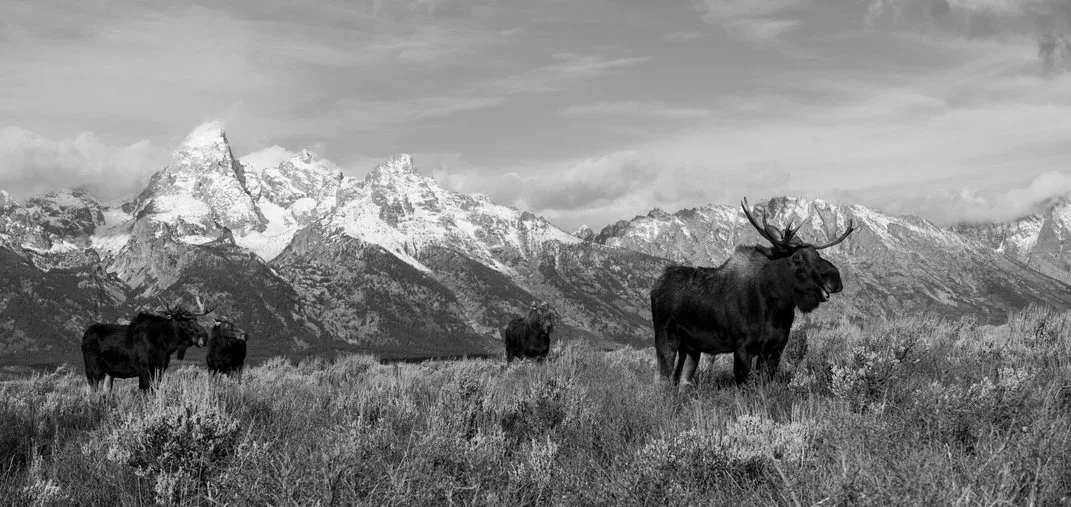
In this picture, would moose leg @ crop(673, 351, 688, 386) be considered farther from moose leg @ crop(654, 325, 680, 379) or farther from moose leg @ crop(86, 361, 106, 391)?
moose leg @ crop(86, 361, 106, 391)

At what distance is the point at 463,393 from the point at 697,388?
303 cm

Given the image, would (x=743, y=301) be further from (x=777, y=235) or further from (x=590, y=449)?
(x=590, y=449)

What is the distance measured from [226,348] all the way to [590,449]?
1861 cm

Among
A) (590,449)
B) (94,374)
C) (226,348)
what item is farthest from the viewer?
(226,348)

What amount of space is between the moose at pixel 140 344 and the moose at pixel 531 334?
10115 mm

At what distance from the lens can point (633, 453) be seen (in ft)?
17.2

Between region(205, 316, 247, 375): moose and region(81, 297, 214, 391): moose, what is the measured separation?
2.87 m

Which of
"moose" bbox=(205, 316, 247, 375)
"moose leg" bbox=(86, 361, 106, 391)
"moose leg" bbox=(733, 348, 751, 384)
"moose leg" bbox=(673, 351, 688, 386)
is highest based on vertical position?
"moose leg" bbox=(733, 348, 751, 384)

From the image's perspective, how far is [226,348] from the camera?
2184 cm

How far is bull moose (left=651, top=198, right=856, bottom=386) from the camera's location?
917 centimetres

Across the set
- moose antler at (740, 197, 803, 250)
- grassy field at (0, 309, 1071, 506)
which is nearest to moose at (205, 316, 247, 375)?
grassy field at (0, 309, 1071, 506)

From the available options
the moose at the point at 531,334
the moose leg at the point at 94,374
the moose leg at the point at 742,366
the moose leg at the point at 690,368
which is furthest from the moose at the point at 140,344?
the moose leg at the point at 742,366

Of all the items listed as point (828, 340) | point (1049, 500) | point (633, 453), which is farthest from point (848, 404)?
point (828, 340)

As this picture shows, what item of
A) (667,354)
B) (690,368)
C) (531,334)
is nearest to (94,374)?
(531,334)
